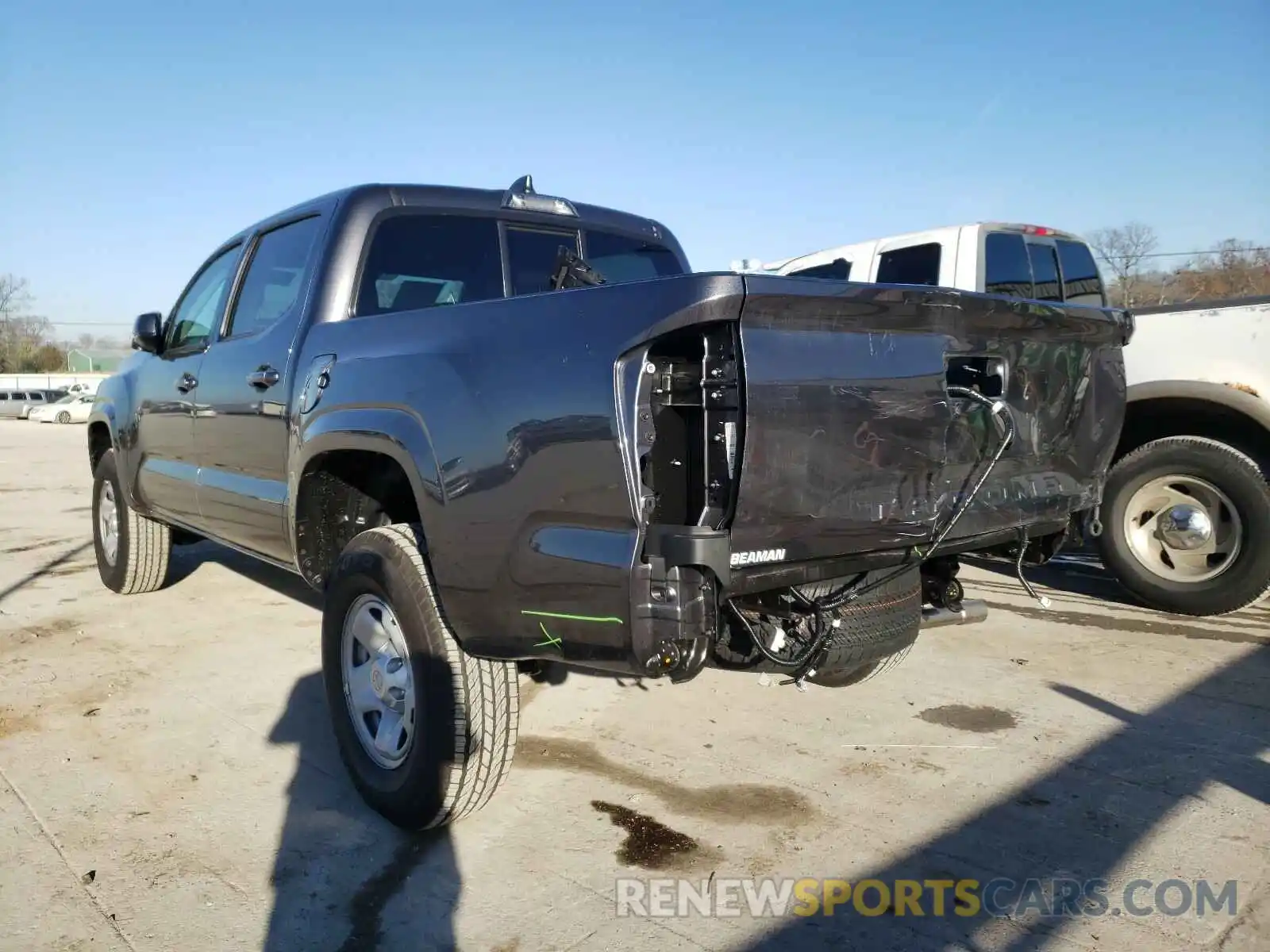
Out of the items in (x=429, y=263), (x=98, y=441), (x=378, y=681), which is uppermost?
(x=429, y=263)

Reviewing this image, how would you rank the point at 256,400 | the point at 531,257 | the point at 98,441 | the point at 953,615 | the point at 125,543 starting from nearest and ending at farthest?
1. the point at 953,615
2. the point at 256,400
3. the point at 531,257
4. the point at 125,543
5. the point at 98,441

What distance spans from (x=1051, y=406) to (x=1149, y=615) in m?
2.98

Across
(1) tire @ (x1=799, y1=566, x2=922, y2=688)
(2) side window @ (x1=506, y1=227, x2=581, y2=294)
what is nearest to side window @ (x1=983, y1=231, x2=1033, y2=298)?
(2) side window @ (x1=506, y1=227, x2=581, y2=294)

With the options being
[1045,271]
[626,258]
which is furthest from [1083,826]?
[1045,271]

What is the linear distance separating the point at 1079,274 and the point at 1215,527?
321 centimetres

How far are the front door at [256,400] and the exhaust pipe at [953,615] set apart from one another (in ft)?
7.92

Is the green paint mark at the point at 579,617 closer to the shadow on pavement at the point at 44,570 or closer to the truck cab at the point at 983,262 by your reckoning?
the truck cab at the point at 983,262

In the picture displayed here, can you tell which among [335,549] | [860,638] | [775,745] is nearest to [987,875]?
[860,638]

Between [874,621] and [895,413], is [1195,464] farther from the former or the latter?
[895,413]

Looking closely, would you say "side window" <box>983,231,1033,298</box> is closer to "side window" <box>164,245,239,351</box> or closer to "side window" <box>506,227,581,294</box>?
"side window" <box>506,227,581,294</box>

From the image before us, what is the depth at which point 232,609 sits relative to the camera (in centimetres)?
585

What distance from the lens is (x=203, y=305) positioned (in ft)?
16.4

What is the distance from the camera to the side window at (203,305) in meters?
4.72

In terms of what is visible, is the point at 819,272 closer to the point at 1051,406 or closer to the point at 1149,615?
the point at 1149,615
